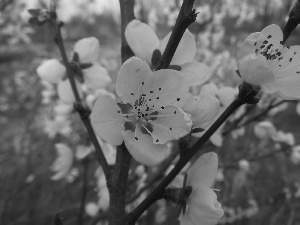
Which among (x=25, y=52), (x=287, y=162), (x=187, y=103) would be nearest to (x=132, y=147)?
(x=187, y=103)

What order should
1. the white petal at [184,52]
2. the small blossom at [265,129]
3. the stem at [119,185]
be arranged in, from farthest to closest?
the small blossom at [265,129], the white petal at [184,52], the stem at [119,185]

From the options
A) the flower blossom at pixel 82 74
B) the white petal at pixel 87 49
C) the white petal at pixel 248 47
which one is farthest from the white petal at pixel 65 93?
the white petal at pixel 248 47

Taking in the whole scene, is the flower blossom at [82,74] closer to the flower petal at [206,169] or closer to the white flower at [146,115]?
the white flower at [146,115]

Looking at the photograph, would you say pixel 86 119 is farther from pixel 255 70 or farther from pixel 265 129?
pixel 265 129

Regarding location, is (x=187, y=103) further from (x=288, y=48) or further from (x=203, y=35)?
(x=203, y=35)

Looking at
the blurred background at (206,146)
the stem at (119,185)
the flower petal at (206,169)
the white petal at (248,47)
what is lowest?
the blurred background at (206,146)

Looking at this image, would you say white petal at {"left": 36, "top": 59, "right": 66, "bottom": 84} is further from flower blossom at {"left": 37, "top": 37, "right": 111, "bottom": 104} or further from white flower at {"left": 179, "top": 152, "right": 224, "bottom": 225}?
white flower at {"left": 179, "top": 152, "right": 224, "bottom": 225}
